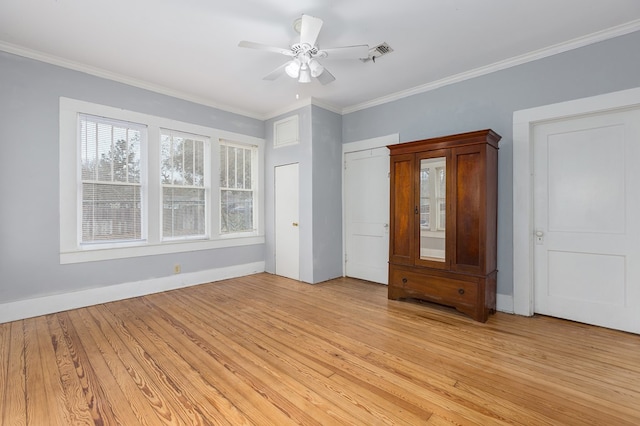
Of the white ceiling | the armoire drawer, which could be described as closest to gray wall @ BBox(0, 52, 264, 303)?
the white ceiling

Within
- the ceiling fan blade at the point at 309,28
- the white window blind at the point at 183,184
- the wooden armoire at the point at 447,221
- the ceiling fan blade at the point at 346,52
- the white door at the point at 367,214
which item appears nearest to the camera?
the ceiling fan blade at the point at 309,28

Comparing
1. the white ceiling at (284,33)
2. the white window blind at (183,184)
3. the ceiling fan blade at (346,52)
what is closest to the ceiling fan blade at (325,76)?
the ceiling fan blade at (346,52)

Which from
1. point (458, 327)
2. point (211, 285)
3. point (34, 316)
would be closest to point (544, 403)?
point (458, 327)

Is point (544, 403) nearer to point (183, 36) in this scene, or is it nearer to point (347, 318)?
point (347, 318)

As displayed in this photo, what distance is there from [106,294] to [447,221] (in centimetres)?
432

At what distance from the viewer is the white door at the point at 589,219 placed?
9.03ft

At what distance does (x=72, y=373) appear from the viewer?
6.96 feet

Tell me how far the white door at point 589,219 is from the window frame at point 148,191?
4.20 meters

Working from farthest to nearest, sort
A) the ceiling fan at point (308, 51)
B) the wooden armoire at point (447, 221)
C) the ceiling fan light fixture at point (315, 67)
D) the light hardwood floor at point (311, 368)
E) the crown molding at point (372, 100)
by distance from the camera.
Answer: the wooden armoire at point (447, 221)
the crown molding at point (372, 100)
the ceiling fan light fixture at point (315, 67)
the ceiling fan at point (308, 51)
the light hardwood floor at point (311, 368)

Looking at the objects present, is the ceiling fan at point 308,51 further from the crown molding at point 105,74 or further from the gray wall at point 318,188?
the crown molding at point 105,74

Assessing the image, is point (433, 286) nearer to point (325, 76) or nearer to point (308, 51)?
point (325, 76)

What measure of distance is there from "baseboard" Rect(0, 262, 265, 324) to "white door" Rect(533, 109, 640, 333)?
14.5 ft

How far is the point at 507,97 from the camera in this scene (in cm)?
335

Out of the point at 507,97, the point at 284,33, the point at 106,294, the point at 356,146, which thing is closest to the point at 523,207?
the point at 507,97
